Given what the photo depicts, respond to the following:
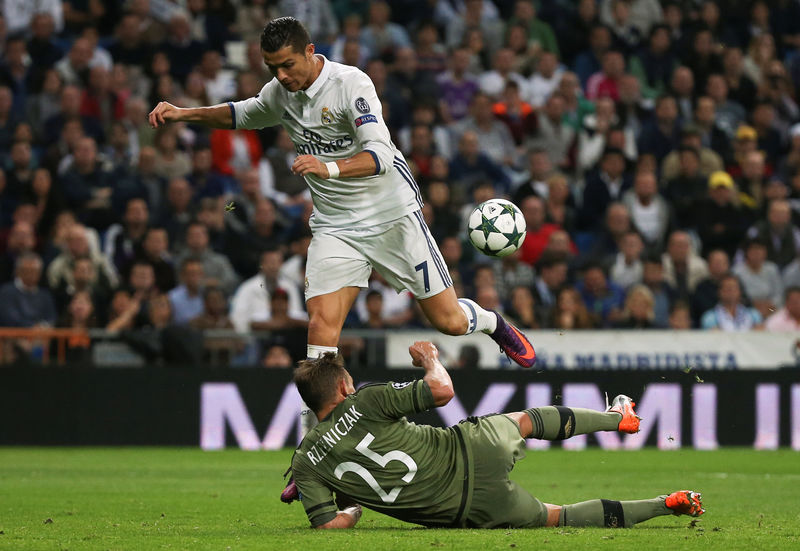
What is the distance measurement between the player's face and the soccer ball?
1.82 meters

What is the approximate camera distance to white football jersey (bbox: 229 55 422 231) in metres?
8.48

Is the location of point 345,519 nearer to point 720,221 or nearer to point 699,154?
point 720,221

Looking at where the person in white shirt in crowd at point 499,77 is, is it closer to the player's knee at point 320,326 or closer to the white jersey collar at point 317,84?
the white jersey collar at point 317,84

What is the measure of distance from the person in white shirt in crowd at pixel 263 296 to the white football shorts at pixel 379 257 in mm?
6256

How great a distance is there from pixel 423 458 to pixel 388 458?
19cm

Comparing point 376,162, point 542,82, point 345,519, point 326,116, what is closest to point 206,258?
point 542,82

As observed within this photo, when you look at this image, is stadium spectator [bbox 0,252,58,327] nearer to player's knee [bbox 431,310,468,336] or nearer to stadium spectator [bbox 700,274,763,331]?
player's knee [bbox 431,310,468,336]

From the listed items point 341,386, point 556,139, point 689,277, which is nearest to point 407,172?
point 341,386

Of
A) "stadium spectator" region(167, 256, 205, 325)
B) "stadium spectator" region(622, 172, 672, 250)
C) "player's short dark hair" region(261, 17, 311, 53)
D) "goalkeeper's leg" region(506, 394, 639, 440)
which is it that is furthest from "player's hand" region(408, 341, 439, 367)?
"stadium spectator" region(622, 172, 672, 250)

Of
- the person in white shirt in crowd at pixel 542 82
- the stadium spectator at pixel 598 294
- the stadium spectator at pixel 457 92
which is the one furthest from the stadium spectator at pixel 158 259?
the person in white shirt in crowd at pixel 542 82

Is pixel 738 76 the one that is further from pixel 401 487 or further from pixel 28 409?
pixel 401 487

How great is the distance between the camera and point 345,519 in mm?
7375

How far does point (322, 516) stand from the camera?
23.7 feet

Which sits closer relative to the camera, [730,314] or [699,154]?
[730,314]
